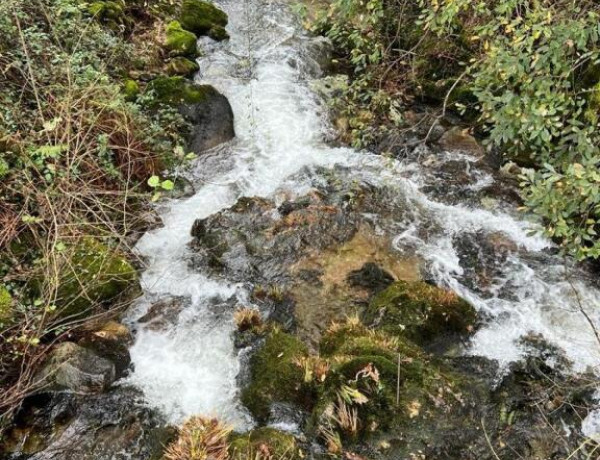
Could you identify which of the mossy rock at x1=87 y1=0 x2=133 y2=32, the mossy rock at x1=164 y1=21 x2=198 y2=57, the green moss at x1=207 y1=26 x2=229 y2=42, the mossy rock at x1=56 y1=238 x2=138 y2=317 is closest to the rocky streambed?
the mossy rock at x1=56 y1=238 x2=138 y2=317

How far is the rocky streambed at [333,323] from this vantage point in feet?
15.9

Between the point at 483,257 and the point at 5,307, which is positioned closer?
the point at 5,307

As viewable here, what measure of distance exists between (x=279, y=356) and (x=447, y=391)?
77.3 inches

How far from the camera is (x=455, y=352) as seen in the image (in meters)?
6.08

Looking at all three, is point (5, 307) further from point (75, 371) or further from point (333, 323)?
point (333, 323)

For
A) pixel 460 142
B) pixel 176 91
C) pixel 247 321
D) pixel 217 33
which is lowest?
pixel 247 321

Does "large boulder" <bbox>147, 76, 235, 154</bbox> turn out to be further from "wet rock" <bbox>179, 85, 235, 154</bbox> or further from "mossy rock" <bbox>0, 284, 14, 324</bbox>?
"mossy rock" <bbox>0, 284, 14, 324</bbox>

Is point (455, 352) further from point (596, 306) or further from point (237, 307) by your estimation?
point (237, 307)

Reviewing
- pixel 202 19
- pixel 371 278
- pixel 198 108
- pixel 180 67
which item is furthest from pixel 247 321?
pixel 202 19

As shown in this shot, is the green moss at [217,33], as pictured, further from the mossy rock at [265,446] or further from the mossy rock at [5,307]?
the mossy rock at [265,446]

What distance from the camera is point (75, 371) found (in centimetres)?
549

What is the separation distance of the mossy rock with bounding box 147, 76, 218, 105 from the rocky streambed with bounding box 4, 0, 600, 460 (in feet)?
0.53

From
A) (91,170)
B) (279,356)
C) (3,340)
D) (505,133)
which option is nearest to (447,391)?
(279,356)

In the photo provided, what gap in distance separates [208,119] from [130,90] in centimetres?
163
